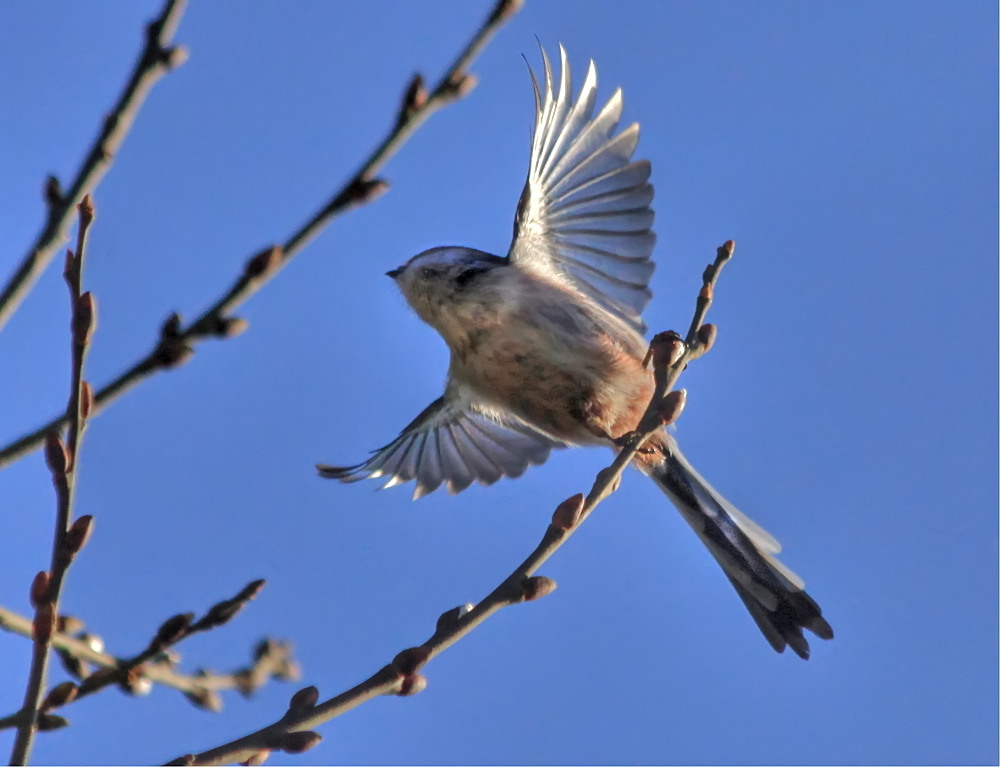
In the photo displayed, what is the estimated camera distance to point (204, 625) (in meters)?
2.11

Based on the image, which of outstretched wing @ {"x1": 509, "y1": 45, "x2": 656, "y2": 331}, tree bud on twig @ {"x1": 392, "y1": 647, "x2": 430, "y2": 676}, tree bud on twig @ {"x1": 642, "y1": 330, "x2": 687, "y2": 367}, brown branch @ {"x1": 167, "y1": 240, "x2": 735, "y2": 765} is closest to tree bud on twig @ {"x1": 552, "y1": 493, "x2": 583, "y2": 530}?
brown branch @ {"x1": 167, "y1": 240, "x2": 735, "y2": 765}

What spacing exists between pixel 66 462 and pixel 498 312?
9.43ft

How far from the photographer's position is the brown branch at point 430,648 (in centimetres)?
193

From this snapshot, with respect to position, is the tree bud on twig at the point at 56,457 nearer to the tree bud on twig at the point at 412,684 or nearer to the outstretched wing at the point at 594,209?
the tree bud on twig at the point at 412,684

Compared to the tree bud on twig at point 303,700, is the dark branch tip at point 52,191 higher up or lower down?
higher up

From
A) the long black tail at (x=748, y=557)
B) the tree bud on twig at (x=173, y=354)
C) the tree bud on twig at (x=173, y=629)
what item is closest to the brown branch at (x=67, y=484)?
the tree bud on twig at (x=173, y=354)

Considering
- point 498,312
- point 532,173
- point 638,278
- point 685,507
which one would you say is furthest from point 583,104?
point 685,507

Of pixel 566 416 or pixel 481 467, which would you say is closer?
pixel 566 416

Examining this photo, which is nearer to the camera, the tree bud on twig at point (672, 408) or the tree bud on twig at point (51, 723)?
the tree bud on twig at point (51, 723)

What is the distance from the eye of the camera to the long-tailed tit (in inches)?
171

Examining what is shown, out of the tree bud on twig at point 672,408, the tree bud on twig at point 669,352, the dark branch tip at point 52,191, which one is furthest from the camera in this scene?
the tree bud on twig at point 669,352

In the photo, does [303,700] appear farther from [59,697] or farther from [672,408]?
[672,408]

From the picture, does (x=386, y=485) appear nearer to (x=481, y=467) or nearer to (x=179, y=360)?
(x=481, y=467)

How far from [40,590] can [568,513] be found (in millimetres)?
1089
